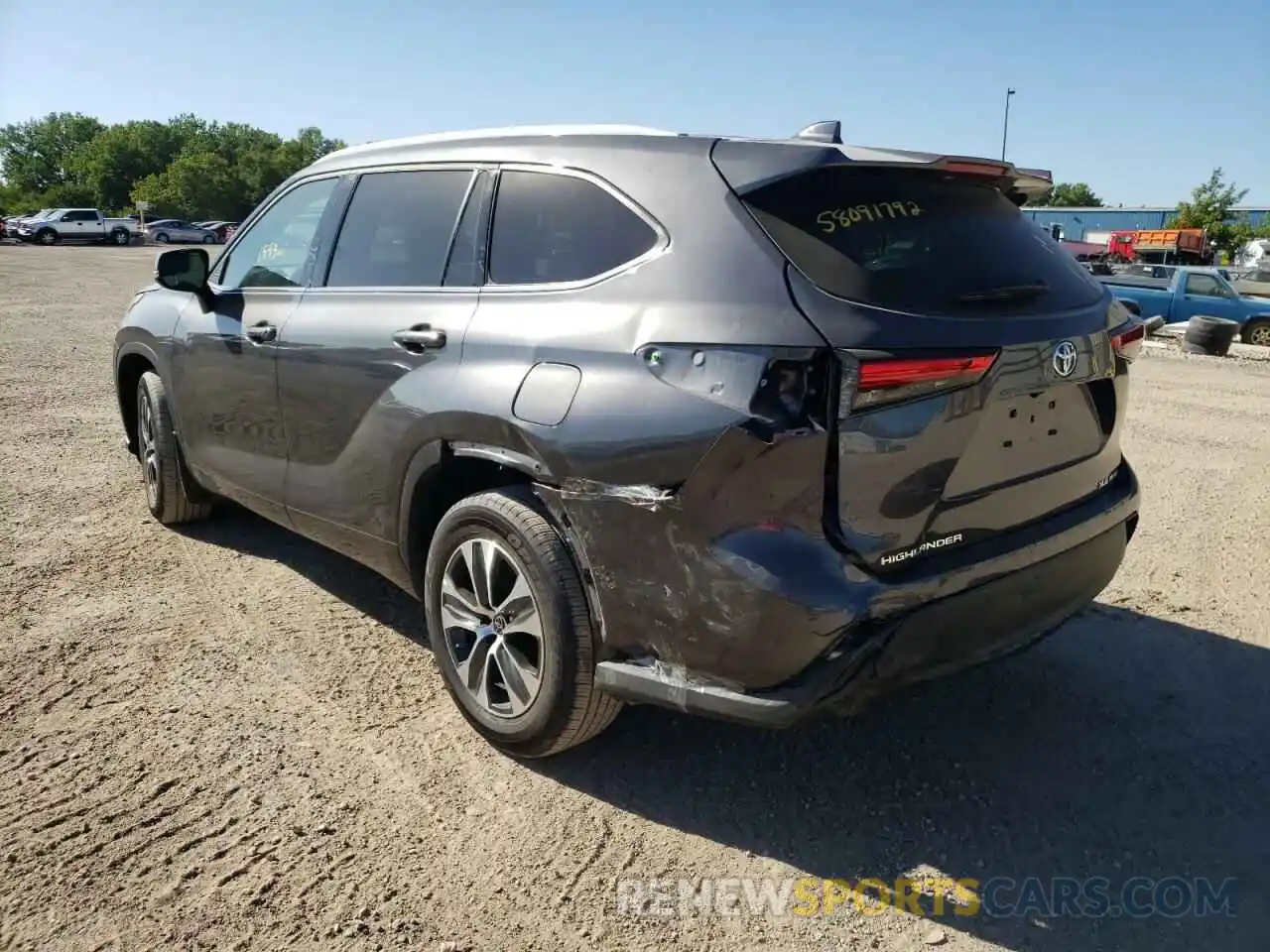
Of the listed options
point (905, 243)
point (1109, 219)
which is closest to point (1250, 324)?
point (905, 243)

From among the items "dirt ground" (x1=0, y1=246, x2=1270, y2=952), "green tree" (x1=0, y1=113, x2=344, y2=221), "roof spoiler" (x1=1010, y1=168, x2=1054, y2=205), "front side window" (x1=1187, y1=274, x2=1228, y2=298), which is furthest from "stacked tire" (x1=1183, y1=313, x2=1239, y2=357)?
"green tree" (x1=0, y1=113, x2=344, y2=221)

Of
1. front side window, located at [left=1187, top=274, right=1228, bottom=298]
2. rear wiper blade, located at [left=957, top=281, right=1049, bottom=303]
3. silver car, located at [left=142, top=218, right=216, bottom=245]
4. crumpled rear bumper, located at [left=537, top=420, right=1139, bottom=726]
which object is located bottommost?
crumpled rear bumper, located at [left=537, top=420, right=1139, bottom=726]

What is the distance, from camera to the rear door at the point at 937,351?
2.37 meters

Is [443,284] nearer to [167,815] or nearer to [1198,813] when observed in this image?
[167,815]

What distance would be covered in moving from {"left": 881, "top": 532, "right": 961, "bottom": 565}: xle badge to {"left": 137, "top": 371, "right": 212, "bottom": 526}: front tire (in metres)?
3.89

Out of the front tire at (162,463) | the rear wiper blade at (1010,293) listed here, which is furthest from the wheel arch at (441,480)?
the front tire at (162,463)

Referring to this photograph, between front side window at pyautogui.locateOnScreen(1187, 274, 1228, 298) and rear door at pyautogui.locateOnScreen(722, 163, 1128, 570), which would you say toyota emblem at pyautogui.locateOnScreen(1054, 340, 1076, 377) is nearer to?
rear door at pyautogui.locateOnScreen(722, 163, 1128, 570)

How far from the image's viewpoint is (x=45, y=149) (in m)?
99.2

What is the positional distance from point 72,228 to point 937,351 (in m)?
56.8

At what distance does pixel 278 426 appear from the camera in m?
3.97

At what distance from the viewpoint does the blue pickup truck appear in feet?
54.3

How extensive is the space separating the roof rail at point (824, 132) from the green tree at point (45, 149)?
10958 centimetres

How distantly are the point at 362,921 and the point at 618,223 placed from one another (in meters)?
2.00

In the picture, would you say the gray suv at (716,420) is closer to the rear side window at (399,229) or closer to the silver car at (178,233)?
the rear side window at (399,229)
